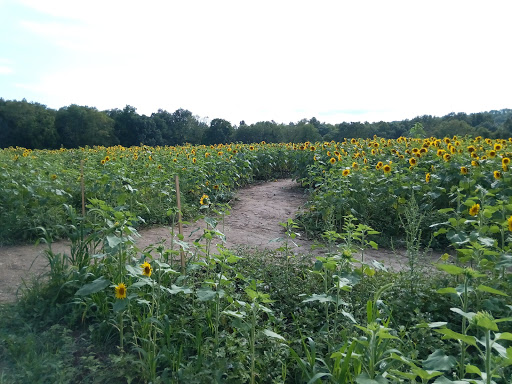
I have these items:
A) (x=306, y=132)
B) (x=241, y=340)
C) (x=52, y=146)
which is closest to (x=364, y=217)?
(x=241, y=340)

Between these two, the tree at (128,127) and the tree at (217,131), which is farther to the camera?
the tree at (128,127)

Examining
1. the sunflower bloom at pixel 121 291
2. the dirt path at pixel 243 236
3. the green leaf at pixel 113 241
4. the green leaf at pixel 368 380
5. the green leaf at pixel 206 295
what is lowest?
the dirt path at pixel 243 236

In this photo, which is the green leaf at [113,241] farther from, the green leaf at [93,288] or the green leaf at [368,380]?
the green leaf at [368,380]

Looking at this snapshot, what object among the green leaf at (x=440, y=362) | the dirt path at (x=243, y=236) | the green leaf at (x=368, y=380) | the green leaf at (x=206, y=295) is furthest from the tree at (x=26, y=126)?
the green leaf at (x=440, y=362)

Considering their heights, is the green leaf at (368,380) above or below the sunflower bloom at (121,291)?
below

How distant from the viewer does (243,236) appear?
5707 millimetres

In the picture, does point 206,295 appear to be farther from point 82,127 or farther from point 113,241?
point 82,127

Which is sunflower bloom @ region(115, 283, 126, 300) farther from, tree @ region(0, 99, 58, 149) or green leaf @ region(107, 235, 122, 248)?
tree @ region(0, 99, 58, 149)

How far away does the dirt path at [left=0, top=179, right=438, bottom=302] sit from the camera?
4.08m

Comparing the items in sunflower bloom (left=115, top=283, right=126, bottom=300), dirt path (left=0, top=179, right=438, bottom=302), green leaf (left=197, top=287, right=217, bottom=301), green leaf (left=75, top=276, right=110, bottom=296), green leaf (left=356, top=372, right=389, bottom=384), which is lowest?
dirt path (left=0, top=179, right=438, bottom=302)

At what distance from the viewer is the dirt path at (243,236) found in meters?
4.08

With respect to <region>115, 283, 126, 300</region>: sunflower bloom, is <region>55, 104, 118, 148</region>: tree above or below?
above

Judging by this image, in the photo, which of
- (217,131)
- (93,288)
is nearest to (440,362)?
(93,288)

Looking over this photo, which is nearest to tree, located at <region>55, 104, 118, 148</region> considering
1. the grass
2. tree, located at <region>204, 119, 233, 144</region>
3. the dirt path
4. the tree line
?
the tree line
